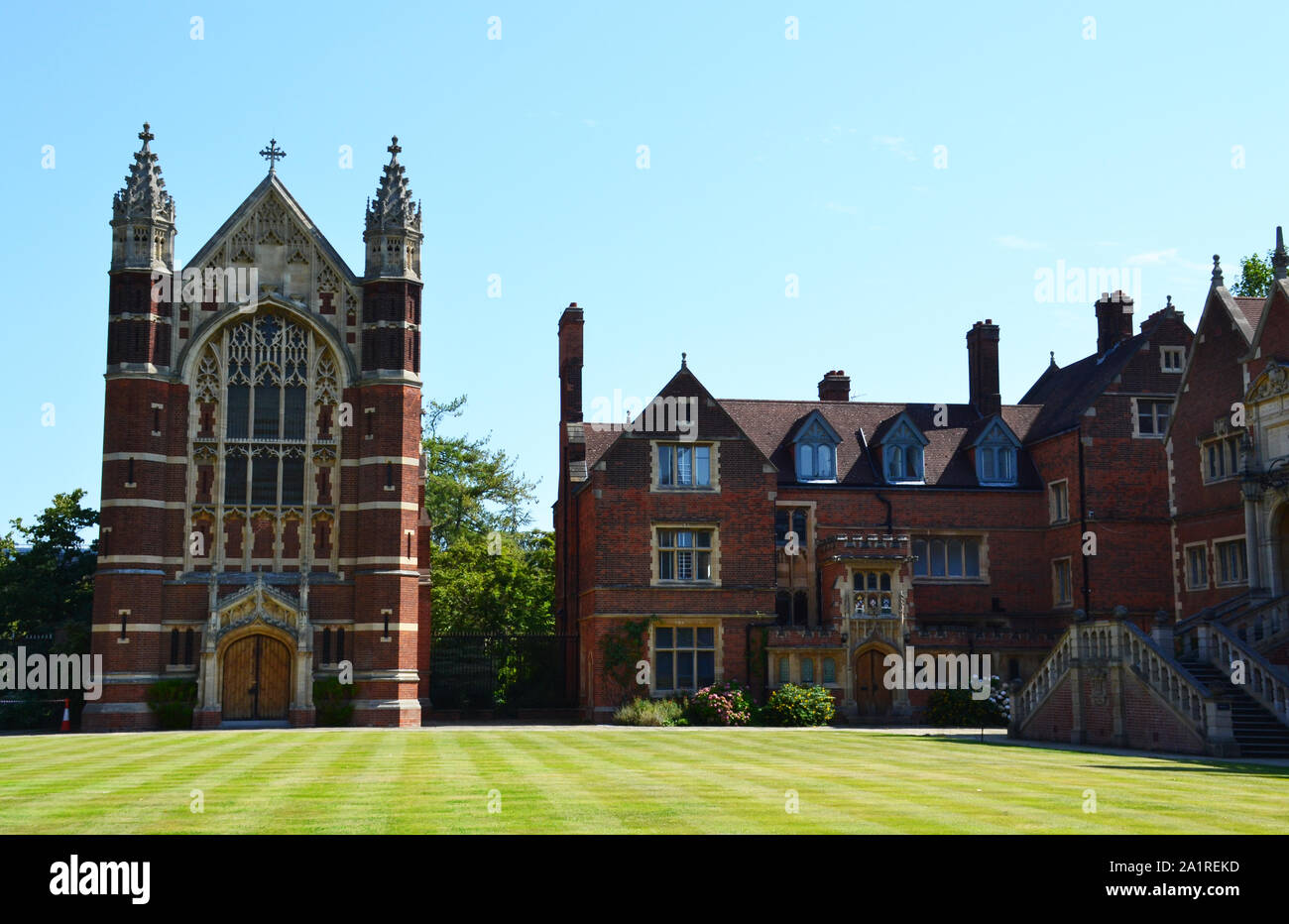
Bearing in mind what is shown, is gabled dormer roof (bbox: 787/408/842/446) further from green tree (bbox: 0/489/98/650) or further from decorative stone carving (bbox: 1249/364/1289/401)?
green tree (bbox: 0/489/98/650)

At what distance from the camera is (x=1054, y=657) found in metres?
31.2

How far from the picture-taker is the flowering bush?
41.2m

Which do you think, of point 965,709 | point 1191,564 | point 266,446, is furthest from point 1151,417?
point 266,446

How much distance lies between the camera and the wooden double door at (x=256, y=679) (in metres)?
42.0

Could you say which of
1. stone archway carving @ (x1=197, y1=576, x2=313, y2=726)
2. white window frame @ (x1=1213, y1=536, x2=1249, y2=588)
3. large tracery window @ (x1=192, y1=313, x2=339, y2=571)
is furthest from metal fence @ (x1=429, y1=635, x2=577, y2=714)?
white window frame @ (x1=1213, y1=536, x2=1249, y2=588)

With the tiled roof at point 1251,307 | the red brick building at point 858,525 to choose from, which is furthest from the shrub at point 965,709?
the tiled roof at point 1251,307

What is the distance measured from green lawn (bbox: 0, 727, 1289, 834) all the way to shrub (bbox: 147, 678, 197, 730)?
13.0m

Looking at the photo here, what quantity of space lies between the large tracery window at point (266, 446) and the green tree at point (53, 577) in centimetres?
628
